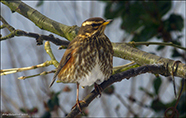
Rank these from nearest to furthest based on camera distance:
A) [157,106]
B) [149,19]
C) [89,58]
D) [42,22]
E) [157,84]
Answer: [89,58], [42,22], [157,106], [157,84], [149,19]

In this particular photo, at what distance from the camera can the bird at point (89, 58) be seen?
2.22m

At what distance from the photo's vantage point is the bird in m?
2.22

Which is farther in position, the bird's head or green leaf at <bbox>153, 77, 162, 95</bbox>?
green leaf at <bbox>153, 77, 162, 95</bbox>

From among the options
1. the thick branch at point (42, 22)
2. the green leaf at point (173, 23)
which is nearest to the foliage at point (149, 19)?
the green leaf at point (173, 23)

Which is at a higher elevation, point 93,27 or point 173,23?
point 93,27

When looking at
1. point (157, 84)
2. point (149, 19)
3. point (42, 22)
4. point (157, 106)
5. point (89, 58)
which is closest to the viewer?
point (89, 58)

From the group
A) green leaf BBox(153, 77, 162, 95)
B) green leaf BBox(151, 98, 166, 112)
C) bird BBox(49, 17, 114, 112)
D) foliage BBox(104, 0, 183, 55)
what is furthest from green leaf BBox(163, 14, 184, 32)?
bird BBox(49, 17, 114, 112)

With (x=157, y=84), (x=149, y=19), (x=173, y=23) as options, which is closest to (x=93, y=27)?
(x=149, y=19)

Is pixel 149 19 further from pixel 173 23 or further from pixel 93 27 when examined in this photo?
pixel 93 27

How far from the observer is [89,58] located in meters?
2.23

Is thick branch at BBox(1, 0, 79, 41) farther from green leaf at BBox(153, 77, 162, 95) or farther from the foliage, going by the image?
green leaf at BBox(153, 77, 162, 95)

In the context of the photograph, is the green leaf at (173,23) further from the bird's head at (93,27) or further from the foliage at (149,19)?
the bird's head at (93,27)

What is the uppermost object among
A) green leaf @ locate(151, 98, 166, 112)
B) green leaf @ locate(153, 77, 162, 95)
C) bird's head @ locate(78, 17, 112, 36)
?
bird's head @ locate(78, 17, 112, 36)

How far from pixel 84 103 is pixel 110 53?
0.74 m
